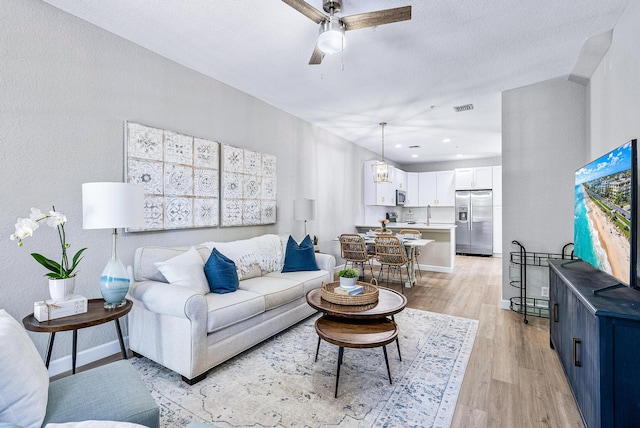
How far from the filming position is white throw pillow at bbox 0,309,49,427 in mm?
979

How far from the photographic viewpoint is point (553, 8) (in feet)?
7.41

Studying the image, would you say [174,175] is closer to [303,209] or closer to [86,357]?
[86,357]

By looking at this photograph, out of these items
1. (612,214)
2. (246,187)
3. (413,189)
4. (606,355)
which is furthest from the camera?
(413,189)

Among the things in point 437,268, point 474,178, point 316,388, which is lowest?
point 316,388

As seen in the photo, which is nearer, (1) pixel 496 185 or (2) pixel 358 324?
(2) pixel 358 324

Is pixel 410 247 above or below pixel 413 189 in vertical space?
below

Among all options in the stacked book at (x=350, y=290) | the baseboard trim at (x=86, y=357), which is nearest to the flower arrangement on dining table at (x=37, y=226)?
the baseboard trim at (x=86, y=357)

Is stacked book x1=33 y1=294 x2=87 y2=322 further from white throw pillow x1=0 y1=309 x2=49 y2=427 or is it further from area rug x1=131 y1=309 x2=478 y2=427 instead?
white throw pillow x1=0 y1=309 x2=49 y2=427

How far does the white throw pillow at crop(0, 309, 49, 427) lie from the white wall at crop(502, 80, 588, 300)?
170 inches

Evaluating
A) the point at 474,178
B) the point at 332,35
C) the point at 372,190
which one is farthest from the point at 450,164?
the point at 332,35

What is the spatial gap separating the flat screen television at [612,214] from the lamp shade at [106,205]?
2.88m

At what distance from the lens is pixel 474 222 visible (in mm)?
7934

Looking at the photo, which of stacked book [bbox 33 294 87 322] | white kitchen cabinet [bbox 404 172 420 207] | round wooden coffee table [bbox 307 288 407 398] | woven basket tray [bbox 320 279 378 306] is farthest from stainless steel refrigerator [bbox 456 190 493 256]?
stacked book [bbox 33 294 87 322]

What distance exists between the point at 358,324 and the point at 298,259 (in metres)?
1.49
